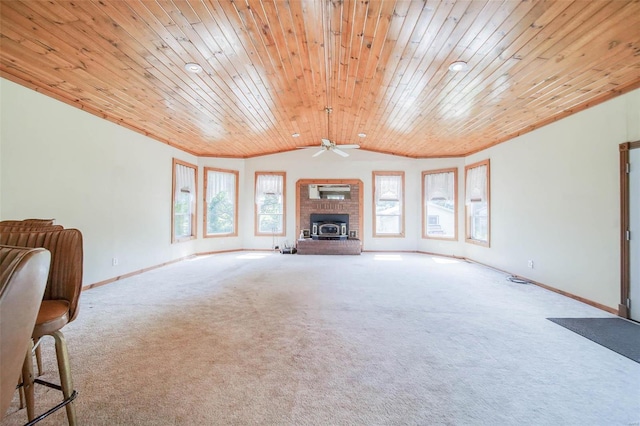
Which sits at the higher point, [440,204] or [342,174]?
[342,174]

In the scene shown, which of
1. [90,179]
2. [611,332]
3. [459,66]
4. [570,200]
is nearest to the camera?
[611,332]

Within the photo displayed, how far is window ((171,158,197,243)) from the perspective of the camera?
20.5 feet

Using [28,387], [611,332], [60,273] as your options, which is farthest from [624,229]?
[28,387]

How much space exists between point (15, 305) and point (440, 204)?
309 inches

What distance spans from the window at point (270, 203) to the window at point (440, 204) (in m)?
4.06

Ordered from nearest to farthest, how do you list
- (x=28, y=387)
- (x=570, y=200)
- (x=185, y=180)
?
(x=28, y=387), (x=570, y=200), (x=185, y=180)

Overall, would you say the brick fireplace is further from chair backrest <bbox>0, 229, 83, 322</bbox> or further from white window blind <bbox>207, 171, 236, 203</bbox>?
chair backrest <bbox>0, 229, 83, 322</bbox>

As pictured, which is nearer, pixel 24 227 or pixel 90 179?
pixel 24 227

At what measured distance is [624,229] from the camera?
319cm

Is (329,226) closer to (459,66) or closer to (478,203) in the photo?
(478,203)

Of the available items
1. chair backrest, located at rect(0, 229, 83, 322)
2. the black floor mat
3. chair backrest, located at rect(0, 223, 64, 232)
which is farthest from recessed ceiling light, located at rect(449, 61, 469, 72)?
chair backrest, located at rect(0, 223, 64, 232)

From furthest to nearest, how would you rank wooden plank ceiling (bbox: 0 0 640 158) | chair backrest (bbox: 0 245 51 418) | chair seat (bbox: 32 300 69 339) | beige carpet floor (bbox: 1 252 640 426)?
1. wooden plank ceiling (bbox: 0 0 640 158)
2. beige carpet floor (bbox: 1 252 640 426)
3. chair seat (bbox: 32 300 69 339)
4. chair backrest (bbox: 0 245 51 418)

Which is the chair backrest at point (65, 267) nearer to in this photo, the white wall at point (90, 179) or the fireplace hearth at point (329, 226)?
the white wall at point (90, 179)

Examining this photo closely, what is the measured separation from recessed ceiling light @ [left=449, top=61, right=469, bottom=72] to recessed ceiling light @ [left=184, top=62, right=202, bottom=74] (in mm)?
2799
